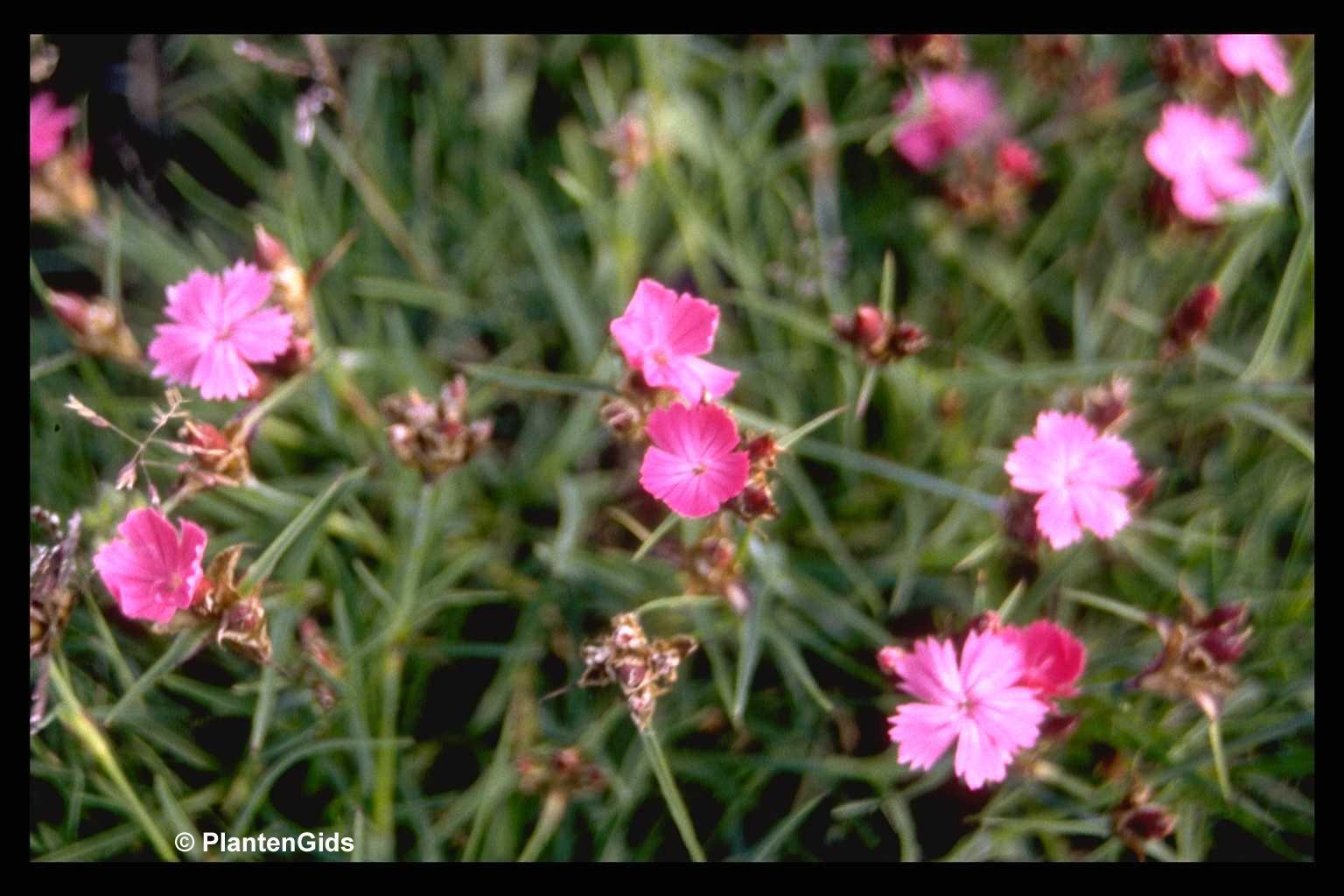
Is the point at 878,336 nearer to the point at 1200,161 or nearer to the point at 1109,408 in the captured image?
the point at 1109,408

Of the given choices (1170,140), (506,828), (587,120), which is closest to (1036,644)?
(506,828)

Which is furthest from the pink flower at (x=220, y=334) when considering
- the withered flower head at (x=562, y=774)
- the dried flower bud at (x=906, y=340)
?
the dried flower bud at (x=906, y=340)

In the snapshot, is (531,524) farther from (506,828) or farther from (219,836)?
(219,836)

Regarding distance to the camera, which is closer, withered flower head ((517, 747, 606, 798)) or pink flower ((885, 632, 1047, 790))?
pink flower ((885, 632, 1047, 790))

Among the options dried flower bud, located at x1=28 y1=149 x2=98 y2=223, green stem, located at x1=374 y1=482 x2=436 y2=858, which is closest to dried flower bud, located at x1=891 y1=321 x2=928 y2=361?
green stem, located at x1=374 y1=482 x2=436 y2=858

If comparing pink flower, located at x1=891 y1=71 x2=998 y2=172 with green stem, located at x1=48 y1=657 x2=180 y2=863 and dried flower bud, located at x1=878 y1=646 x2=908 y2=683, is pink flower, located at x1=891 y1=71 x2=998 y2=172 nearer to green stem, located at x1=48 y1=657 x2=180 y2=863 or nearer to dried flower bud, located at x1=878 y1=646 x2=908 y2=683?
dried flower bud, located at x1=878 y1=646 x2=908 y2=683

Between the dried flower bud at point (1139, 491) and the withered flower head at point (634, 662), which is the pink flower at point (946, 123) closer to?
the dried flower bud at point (1139, 491)
